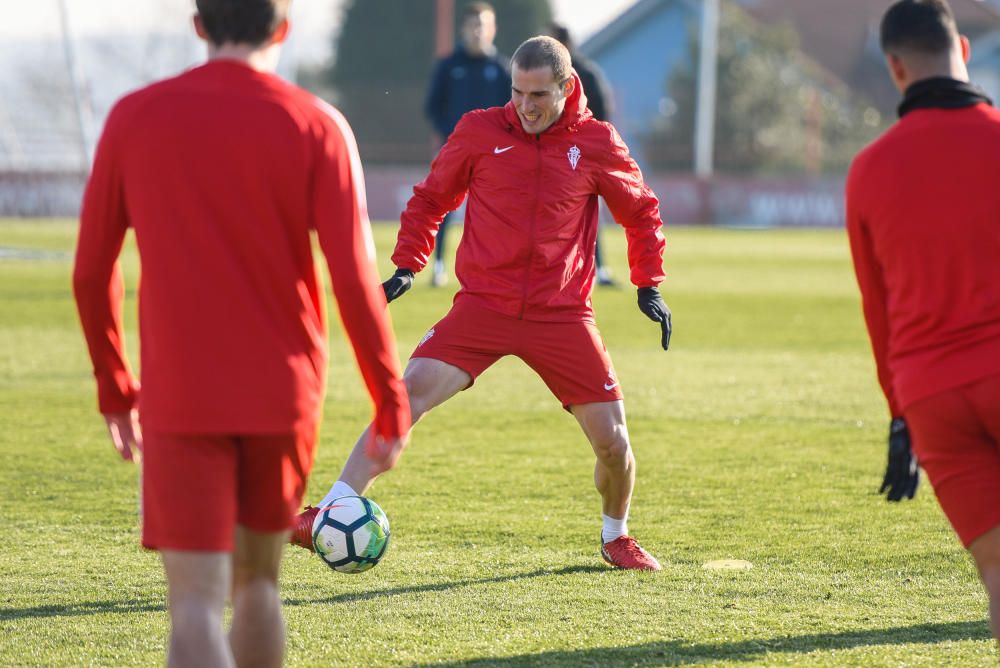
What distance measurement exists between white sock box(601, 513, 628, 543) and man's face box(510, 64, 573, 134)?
153 cm

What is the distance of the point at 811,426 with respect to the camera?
9039 mm

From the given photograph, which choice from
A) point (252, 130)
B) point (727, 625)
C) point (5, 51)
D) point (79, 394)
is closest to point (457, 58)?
point (79, 394)

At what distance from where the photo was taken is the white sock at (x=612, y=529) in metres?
5.62

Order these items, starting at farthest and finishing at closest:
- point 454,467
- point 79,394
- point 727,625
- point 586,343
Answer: point 79,394 < point 454,467 < point 586,343 < point 727,625

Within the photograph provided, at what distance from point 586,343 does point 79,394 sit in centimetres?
558

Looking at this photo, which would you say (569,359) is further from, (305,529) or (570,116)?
(305,529)

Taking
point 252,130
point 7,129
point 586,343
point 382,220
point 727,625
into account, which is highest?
point 252,130

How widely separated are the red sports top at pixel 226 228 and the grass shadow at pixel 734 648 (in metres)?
1.50

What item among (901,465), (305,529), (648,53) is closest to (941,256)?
(901,465)

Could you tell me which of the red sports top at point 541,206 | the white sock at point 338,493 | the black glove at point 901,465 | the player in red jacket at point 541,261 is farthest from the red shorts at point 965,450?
the white sock at point 338,493

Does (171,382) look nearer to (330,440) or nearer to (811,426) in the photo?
(330,440)

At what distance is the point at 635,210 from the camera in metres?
5.56

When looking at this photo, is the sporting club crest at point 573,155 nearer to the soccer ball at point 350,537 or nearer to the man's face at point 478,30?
the soccer ball at point 350,537

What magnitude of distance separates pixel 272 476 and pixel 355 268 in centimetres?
51
